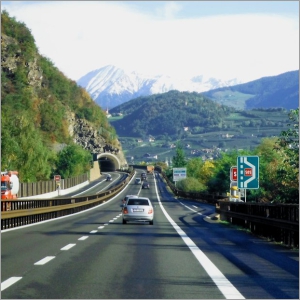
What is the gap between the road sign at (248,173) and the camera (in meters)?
35.3

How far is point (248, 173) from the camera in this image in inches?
1404

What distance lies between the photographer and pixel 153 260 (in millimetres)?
15094

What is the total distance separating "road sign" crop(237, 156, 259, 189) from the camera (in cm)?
3534

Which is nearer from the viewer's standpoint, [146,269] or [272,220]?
[146,269]

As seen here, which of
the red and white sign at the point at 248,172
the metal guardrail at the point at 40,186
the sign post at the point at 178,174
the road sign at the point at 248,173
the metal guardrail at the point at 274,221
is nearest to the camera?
the metal guardrail at the point at 274,221

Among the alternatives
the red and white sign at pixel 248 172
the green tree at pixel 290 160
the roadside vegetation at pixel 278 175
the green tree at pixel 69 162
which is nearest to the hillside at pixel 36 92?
the green tree at pixel 69 162

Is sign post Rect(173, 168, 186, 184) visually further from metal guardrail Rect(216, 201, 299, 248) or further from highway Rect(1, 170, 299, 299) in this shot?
highway Rect(1, 170, 299, 299)

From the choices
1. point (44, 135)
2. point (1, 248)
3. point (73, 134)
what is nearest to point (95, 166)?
point (73, 134)

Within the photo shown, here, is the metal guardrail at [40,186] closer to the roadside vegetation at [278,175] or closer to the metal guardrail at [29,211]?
the metal guardrail at [29,211]

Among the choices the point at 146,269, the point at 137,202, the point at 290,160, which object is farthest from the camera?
the point at 137,202

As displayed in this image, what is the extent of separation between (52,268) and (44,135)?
478 ft

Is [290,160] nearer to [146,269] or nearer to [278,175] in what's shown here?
[278,175]

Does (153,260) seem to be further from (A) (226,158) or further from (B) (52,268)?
(A) (226,158)

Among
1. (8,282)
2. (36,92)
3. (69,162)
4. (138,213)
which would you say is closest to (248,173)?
(138,213)
